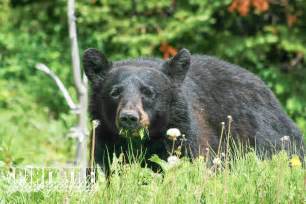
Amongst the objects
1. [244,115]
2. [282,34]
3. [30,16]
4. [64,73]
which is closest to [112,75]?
[244,115]

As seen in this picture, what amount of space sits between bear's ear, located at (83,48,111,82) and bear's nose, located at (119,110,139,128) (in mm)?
819

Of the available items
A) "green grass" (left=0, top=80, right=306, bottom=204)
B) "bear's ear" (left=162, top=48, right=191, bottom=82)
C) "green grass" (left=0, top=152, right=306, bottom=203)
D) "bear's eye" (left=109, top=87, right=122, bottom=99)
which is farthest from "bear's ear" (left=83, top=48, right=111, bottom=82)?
"green grass" (left=0, top=152, right=306, bottom=203)

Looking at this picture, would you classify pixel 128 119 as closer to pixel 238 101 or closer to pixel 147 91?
pixel 147 91

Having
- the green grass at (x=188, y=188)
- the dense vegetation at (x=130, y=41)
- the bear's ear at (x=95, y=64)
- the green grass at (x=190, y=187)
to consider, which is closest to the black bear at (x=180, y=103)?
the bear's ear at (x=95, y=64)

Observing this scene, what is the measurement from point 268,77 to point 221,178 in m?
7.59

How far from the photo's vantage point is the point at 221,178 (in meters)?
5.54

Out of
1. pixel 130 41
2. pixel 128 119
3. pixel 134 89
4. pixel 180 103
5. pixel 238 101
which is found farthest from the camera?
pixel 130 41

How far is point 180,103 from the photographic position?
6914 millimetres

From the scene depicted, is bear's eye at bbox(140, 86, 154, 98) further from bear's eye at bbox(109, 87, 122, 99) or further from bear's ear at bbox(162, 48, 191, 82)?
bear's ear at bbox(162, 48, 191, 82)

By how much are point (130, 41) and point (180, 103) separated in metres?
5.88

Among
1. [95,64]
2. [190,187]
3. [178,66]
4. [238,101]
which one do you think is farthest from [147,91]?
[190,187]

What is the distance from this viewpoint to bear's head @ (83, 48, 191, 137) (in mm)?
6465

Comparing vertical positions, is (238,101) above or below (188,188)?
above

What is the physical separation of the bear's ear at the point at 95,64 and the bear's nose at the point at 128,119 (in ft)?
2.69
